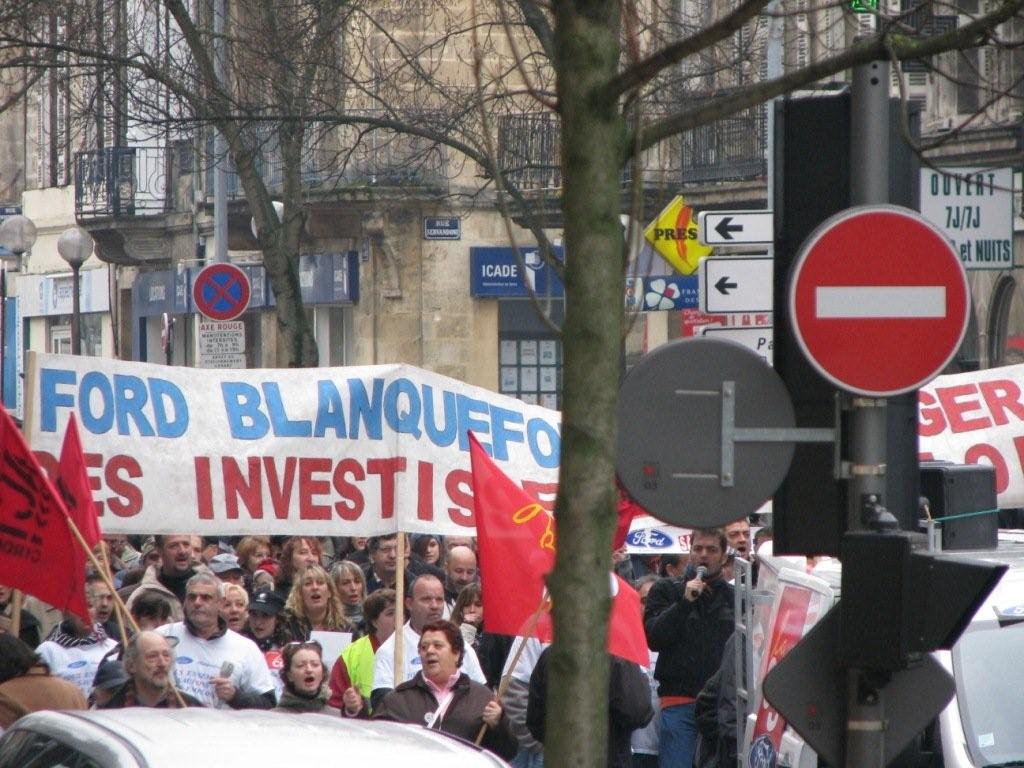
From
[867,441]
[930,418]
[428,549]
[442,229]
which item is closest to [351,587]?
[428,549]

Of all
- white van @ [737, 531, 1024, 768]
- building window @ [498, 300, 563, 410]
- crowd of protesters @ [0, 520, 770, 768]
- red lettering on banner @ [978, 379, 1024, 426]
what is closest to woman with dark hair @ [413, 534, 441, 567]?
crowd of protesters @ [0, 520, 770, 768]

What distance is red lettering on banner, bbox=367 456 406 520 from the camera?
37.7ft

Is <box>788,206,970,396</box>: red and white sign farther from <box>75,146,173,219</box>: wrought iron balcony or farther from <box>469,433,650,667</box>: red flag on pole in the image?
<box>75,146,173,219</box>: wrought iron balcony

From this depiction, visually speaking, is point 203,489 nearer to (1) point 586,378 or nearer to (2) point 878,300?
(2) point 878,300

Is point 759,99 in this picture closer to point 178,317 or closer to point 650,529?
point 650,529

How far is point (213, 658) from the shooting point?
1000 centimetres

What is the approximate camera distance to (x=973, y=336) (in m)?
27.0

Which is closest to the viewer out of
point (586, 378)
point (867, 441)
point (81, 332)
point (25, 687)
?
point (586, 378)

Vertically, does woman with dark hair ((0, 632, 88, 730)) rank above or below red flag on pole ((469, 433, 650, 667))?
below

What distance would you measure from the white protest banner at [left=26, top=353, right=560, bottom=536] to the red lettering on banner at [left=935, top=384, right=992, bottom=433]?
223 cm

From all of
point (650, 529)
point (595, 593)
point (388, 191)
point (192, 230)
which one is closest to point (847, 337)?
point (595, 593)

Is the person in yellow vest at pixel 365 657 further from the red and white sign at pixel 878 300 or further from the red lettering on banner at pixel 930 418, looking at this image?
the red and white sign at pixel 878 300

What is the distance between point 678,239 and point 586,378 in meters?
11.3

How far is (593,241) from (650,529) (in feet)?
35.8
